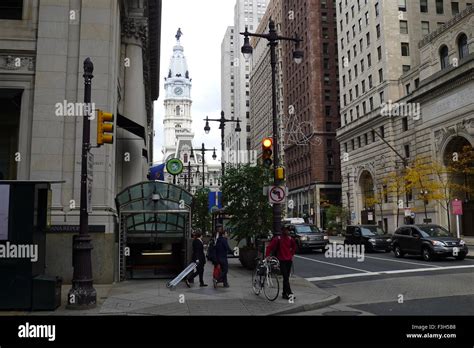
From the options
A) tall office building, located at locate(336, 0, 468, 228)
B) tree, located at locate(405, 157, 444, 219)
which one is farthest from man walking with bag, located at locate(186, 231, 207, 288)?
tall office building, located at locate(336, 0, 468, 228)

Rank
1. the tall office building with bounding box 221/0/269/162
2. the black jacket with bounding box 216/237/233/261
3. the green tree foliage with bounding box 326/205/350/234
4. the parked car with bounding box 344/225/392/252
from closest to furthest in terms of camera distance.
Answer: the black jacket with bounding box 216/237/233/261 → the parked car with bounding box 344/225/392/252 → the green tree foliage with bounding box 326/205/350/234 → the tall office building with bounding box 221/0/269/162

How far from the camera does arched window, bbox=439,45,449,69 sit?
48.1 m

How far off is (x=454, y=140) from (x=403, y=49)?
1853 centimetres

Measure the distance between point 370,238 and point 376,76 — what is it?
118ft

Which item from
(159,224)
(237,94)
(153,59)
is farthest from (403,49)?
(237,94)

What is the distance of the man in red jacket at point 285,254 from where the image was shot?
11.9m

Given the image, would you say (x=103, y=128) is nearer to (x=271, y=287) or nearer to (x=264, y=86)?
(x=271, y=287)

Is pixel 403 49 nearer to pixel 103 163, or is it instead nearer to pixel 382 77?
pixel 382 77

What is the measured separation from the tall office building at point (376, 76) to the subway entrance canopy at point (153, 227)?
38.1 metres

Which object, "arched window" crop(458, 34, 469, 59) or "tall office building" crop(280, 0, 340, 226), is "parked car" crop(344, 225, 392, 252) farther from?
"tall office building" crop(280, 0, 340, 226)

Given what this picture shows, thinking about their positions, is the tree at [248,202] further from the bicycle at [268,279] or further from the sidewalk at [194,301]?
the bicycle at [268,279]

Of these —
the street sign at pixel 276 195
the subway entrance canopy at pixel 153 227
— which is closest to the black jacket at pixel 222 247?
the street sign at pixel 276 195

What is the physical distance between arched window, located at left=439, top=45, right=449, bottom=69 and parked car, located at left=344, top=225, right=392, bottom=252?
83.2 feet

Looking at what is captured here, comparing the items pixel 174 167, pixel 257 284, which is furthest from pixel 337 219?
pixel 257 284
